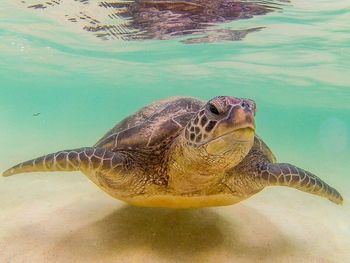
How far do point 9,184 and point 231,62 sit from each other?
1575 cm

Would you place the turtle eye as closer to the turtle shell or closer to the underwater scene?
the underwater scene

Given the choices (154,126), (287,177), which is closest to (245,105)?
(287,177)

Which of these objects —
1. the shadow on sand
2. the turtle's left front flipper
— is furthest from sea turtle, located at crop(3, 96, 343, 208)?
the shadow on sand

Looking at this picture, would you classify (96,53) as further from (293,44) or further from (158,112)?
(158,112)

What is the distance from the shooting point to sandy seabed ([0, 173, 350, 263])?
4.16 m

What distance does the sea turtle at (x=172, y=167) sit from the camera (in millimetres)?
3870

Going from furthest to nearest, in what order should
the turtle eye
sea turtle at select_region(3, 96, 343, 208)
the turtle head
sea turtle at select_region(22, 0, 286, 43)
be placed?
sea turtle at select_region(22, 0, 286, 43)
sea turtle at select_region(3, 96, 343, 208)
the turtle eye
the turtle head

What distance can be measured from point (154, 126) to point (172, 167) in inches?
32.2

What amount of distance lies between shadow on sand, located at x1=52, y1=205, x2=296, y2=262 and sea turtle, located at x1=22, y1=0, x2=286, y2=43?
7.12 m

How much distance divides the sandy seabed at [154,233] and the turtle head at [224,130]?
154 centimetres

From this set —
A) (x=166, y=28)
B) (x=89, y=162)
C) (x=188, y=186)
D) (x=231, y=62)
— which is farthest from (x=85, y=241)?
(x=231, y=62)

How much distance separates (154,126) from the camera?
15.8ft

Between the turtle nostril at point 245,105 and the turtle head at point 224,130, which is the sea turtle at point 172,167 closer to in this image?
the turtle head at point 224,130

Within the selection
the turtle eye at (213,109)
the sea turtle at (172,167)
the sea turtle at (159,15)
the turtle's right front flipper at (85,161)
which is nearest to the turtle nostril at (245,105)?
the turtle eye at (213,109)
